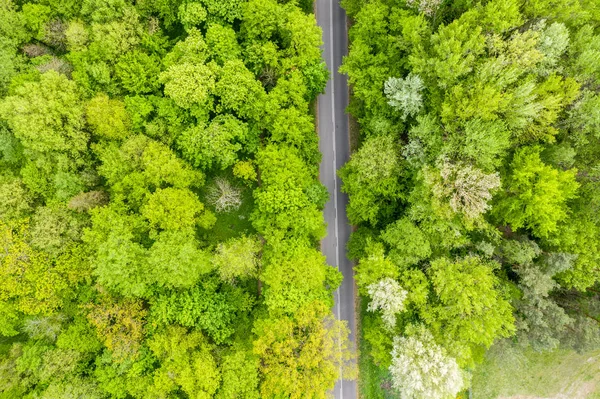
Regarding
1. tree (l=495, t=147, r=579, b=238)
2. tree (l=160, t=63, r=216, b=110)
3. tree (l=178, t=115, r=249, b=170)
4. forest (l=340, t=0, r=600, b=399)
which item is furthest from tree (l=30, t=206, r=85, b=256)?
tree (l=495, t=147, r=579, b=238)

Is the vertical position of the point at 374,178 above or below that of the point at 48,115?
below

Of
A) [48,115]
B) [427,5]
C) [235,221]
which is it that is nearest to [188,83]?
[48,115]

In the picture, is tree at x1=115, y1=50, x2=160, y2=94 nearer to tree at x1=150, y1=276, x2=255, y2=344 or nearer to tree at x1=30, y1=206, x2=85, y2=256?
tree at x1=30, y1=206, x2=85, y2=256

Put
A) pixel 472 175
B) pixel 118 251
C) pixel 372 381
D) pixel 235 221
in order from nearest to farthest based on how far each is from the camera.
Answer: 1. pixel 472 175
2. pixel 118 251
3. pixel 372 381
4. pixel 235 221

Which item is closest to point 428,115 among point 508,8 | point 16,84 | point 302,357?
point 508,8

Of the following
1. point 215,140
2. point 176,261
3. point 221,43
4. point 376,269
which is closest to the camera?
point 376,269

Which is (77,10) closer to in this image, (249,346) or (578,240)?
(249,346)

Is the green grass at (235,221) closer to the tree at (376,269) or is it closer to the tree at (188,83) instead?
the tree at (188,83)

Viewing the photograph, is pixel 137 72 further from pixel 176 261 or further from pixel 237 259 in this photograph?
pixel 237 259
